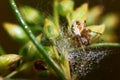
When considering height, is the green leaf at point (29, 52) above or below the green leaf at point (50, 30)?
below

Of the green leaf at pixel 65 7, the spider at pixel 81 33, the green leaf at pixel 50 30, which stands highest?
the green leaf at pixel 65 7

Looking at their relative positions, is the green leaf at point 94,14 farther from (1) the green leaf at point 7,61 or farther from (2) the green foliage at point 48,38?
(1) the green leaf at point 7,61

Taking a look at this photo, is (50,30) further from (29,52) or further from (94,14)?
(94,14)

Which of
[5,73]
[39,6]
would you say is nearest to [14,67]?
[5,73]

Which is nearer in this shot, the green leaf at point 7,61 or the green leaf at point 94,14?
the green leaf at point 7,61

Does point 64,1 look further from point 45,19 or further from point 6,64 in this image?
point 6,64

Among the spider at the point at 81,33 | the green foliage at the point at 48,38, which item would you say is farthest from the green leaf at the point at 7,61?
the spider at the point at 81,33

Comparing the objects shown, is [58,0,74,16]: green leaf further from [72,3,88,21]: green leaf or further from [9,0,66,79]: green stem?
[9,0,66,79]: green stem
